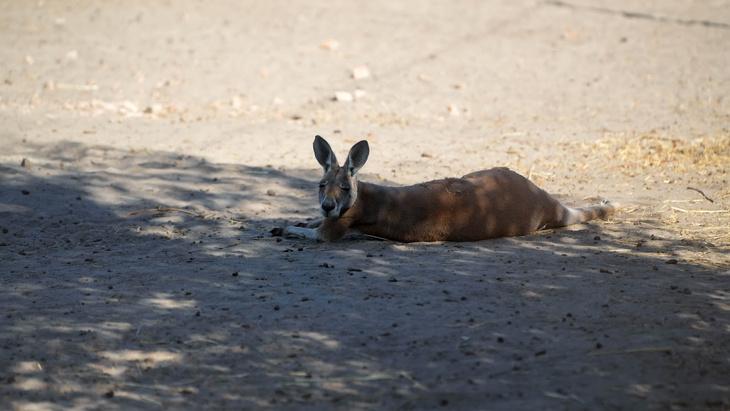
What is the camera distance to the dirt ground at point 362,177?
474cm

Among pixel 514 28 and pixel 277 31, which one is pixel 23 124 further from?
pixel 514 28

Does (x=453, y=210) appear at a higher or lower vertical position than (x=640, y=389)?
higher

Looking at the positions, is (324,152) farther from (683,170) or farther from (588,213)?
(683,170)

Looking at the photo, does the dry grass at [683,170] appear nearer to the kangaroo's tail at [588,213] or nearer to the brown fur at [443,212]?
the kangaroo's tail at [588,213]

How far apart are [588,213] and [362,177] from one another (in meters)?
2.28

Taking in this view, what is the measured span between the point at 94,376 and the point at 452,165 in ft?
18.1

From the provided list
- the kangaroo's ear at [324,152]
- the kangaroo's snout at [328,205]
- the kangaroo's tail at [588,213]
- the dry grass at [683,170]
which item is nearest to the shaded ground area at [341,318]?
the kangaroo's tail at [588,213]

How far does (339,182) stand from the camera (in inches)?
271

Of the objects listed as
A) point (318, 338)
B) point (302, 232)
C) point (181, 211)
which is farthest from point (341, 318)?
point (181, 211)

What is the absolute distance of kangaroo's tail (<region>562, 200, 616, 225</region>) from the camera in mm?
7406

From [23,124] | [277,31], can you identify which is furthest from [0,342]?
[277,31]

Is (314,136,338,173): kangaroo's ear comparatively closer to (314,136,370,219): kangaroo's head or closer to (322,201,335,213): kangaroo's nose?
(314,136,370,219): kangaroo's head

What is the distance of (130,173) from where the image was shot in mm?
Result: 9023

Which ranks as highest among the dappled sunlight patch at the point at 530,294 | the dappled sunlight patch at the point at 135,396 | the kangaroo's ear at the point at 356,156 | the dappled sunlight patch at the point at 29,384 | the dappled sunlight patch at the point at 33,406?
the kangaroo's ear at the point at 356,156
